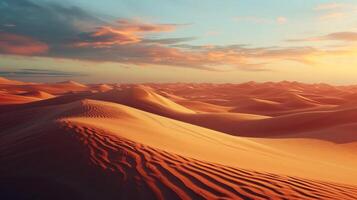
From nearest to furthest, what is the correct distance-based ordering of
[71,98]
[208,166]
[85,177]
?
[85,177] → [208,166] → [71,98]

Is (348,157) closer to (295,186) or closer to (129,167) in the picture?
(295,186)

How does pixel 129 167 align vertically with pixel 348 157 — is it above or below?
above

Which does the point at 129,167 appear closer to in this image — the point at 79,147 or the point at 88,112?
the point at 79,147

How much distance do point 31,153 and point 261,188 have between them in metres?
4.49

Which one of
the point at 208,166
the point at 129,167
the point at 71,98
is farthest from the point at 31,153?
the point at 71,98

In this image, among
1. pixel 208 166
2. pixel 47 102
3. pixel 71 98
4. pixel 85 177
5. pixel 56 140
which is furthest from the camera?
pixel 71 98

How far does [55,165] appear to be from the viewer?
6.35 m

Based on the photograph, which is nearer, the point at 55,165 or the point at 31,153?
the point at 55,165

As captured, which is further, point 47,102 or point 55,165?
point 47,102

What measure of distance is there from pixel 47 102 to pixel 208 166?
2659cm

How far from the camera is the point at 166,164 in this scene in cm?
661

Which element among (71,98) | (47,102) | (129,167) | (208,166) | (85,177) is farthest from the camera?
(71,98)

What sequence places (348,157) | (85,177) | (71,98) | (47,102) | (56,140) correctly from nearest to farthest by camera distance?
(85,177)
(56,140)
(348,157)
(47,102)
(71,98)

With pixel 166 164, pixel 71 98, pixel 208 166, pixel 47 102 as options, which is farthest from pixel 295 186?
pixel 71 98
